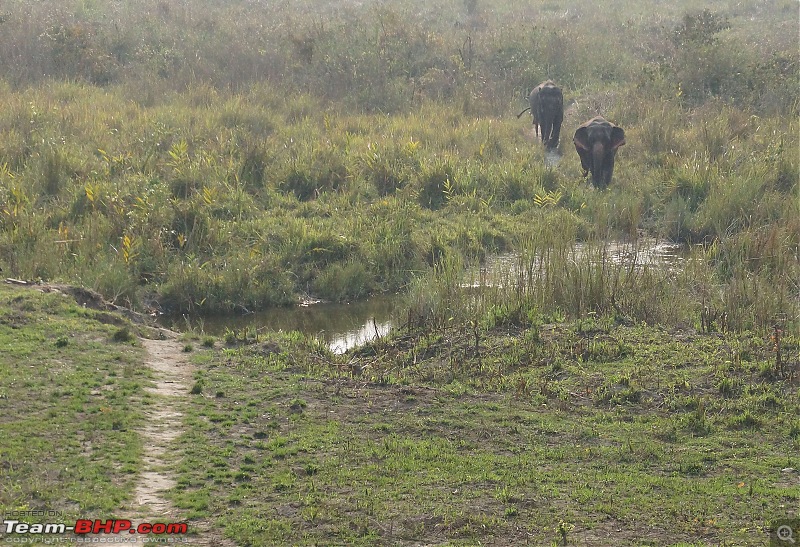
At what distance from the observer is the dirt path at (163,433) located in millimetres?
6703

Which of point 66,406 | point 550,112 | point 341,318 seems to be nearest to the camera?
point 66,406

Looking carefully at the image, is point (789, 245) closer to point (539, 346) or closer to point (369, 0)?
point (539, 346)

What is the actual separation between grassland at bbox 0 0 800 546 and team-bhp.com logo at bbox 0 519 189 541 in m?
0.15

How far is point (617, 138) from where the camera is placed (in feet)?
61.9

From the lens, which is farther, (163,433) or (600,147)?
(600,147)

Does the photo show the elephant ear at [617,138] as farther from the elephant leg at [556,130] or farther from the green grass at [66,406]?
the green grass at [66,406]

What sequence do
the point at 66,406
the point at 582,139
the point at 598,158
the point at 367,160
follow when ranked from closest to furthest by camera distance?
the point at 66,406 < the point at 367,160 < the point at 598,158 < the point at 582,139

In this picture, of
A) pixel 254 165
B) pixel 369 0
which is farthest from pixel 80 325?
pixel 369 0

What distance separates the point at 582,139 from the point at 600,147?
0.44m

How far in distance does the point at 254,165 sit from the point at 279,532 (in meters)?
11.7

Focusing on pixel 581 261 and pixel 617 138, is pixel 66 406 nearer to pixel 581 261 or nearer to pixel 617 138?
pixel 581 261

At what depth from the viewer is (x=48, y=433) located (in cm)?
802

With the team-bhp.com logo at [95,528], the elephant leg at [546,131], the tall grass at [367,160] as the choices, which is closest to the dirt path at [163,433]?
the team-bhp.com logo at [95,528]

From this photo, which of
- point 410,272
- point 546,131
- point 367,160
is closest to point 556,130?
point 546,131
